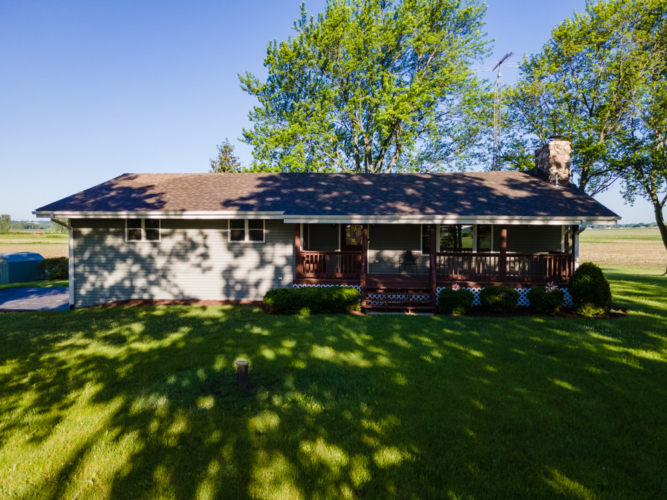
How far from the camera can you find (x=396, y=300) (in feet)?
33.9

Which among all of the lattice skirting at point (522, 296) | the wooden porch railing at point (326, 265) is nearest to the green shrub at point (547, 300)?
the lattice skirting at point (522, 296)

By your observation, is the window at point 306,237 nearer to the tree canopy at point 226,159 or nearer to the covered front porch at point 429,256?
the covered front porch at point 429,256

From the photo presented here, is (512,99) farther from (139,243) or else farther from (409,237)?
(139,243)

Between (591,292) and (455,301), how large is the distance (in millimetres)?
3704

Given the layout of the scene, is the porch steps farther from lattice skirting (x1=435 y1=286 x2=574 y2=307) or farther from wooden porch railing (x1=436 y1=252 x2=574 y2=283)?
wooden porch railing (x1=436 y1=252 x2=574 y2=283)

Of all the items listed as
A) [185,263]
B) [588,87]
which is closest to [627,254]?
[588,87]

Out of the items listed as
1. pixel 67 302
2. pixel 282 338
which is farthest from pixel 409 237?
pixel 67 302

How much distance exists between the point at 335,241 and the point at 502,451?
396 inches

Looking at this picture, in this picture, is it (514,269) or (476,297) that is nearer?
(476,297)

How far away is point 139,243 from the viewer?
11.6m

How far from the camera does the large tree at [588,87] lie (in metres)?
20.1

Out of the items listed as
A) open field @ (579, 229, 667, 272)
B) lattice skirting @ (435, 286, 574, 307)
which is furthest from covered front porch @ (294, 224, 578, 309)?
open field @ (579, 229, 667, 272)

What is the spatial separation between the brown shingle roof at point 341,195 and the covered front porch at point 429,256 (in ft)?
2.71

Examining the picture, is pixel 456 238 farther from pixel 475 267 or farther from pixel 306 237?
pixel 306 237
